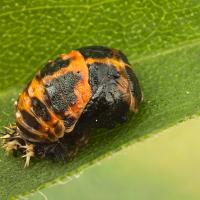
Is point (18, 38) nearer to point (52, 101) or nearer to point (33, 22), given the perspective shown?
point (33, 22)

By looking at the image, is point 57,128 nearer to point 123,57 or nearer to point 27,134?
point 27,134

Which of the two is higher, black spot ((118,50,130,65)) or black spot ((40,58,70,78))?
black spot ((40,58,70,78))

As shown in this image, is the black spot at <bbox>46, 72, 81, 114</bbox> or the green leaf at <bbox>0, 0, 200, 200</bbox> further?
the green leaf at <bbox>0, 0, 200, 200</bbox>

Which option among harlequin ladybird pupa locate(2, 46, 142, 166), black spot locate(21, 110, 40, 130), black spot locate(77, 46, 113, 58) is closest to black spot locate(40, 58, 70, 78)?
harlequin ladybird pupa locate(2, 46, 142, 166)

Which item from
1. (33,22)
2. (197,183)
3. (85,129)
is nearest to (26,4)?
(33,22)

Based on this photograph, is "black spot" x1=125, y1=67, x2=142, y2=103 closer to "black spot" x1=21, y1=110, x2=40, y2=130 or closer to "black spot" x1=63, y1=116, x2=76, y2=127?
A: "black spot" x1=63, y1=116, x2=76, y2=127

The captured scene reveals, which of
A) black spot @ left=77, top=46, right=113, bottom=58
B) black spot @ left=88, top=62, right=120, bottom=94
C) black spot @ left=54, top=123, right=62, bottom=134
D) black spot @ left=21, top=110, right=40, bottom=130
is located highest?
black spot @ left=77, top=46, right=113, bottom=58
